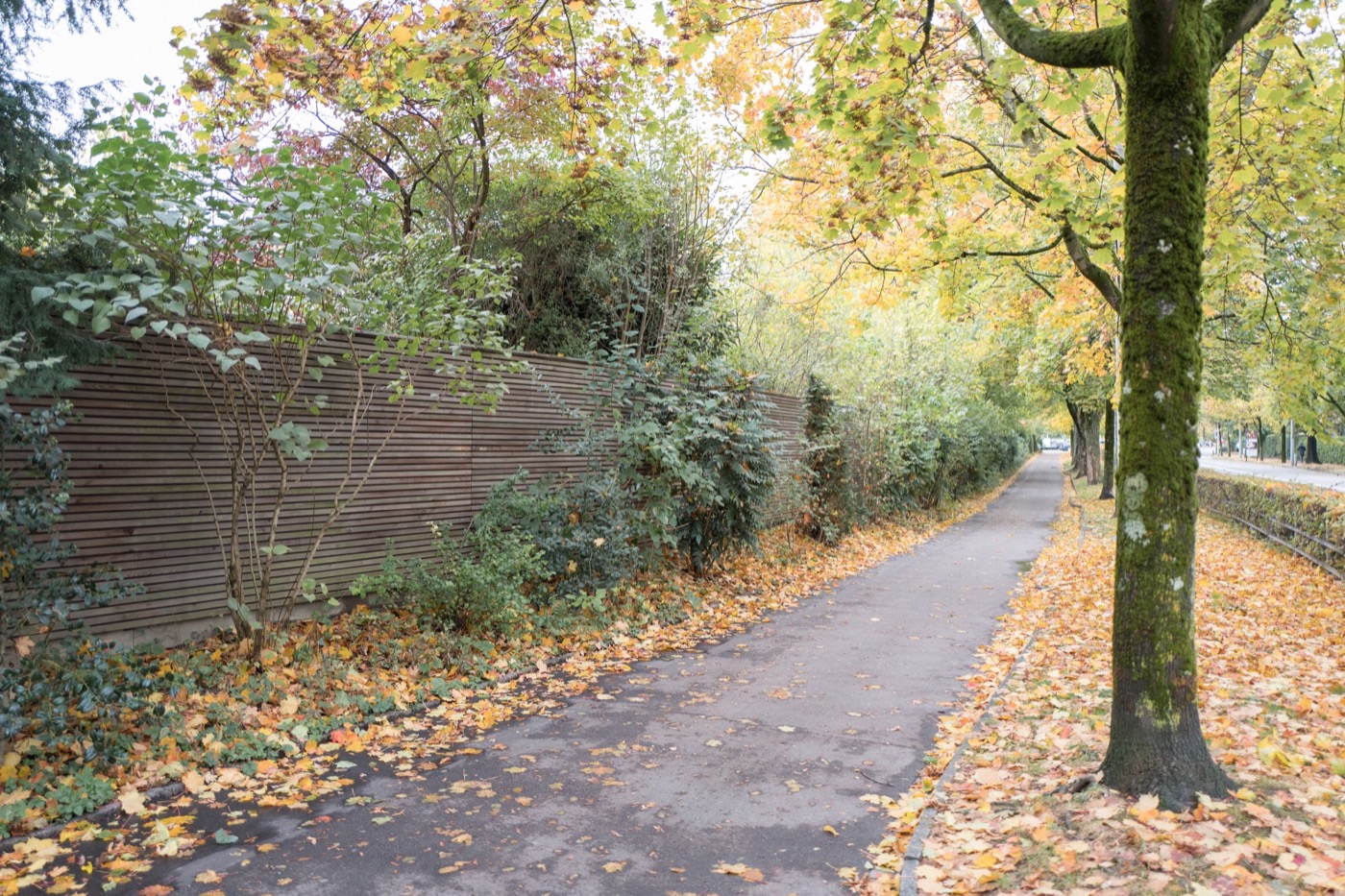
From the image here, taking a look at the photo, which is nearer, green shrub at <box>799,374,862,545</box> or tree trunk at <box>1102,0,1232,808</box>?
tree trunk at <box>1102,0,1232,808</box>

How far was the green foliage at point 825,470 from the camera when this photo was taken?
52.6 feet

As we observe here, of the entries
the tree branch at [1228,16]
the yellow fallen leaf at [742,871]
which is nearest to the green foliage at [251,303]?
the yellow fallen leaf at [742,871]

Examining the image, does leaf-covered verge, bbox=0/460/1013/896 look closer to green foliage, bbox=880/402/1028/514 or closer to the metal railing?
the metal railing

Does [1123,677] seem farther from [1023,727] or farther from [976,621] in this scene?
[976,621]

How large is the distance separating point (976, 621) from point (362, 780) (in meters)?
7.28

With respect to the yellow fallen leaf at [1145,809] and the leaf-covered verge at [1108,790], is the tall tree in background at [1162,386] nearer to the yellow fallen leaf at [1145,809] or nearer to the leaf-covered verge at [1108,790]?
the yellow fallen leaf at [1145,809]

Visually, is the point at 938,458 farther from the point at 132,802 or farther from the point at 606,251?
the point at 132,802

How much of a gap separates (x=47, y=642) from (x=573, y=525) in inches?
193

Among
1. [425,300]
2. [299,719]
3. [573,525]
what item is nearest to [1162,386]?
[299,719]

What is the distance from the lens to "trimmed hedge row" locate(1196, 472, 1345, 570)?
43.8ft

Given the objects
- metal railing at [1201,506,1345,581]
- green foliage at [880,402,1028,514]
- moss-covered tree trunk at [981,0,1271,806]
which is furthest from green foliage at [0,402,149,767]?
green foliage at [880,402,1028,514]

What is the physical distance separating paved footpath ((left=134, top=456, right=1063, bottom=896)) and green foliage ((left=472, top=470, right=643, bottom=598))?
1434 millimetres

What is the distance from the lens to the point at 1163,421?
4.45 metres

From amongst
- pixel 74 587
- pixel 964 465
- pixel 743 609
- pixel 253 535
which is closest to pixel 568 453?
pixel 743 609
